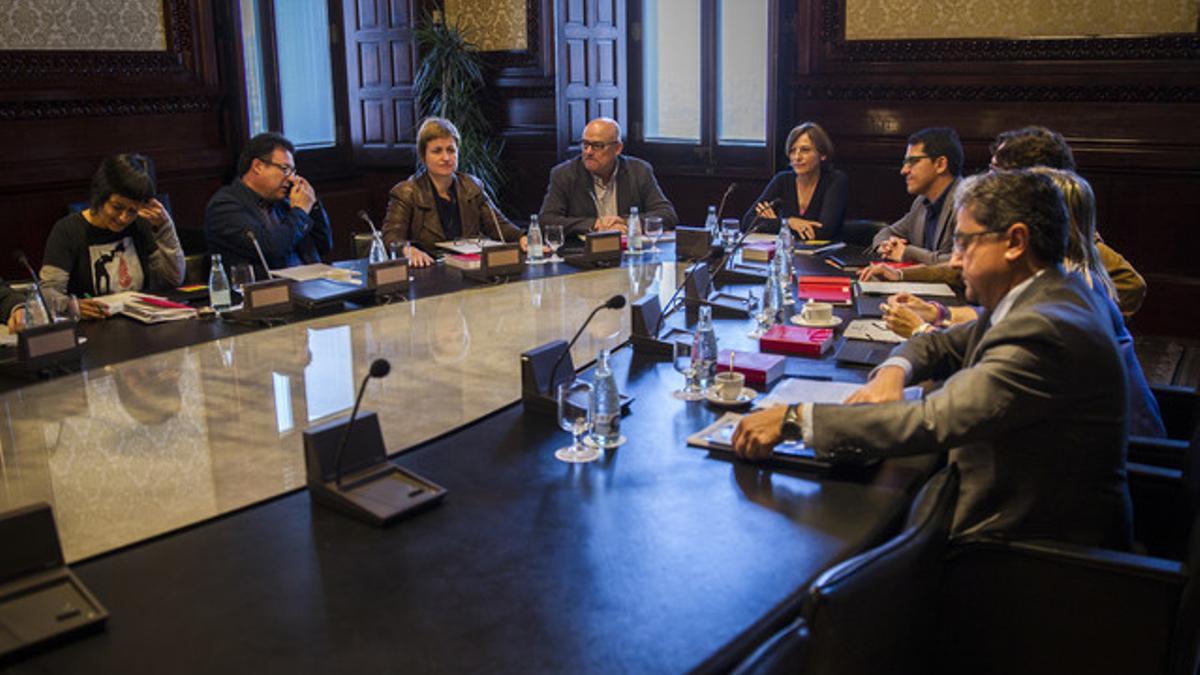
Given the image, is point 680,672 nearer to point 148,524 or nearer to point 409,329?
point 148,524

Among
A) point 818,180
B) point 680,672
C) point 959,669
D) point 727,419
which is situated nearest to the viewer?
point 680,672

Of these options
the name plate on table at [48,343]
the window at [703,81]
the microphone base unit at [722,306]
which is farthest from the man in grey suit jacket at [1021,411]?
the window at [703,81]

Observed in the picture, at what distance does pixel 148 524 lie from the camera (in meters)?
2.15

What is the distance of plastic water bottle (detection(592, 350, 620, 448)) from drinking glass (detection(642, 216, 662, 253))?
2584mm

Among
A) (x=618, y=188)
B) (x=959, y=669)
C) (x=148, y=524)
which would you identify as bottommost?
(x=959, y=669)

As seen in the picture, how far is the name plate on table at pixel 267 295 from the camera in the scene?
3609mm

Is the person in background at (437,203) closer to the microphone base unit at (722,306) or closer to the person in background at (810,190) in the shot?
the person in background at (810,190)

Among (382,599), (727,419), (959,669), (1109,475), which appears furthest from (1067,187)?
(382,599)

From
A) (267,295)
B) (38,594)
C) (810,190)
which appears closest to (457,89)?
(810,190)

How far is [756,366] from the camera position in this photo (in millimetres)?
2736

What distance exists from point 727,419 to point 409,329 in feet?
5.18

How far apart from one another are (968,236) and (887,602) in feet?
3.03

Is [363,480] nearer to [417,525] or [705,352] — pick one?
[417,525]

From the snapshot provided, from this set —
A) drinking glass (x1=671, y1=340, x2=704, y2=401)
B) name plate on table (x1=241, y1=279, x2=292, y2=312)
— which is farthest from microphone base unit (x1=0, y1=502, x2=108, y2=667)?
name plate on table (x1=241, y1=279, x2=292, y2=312)
